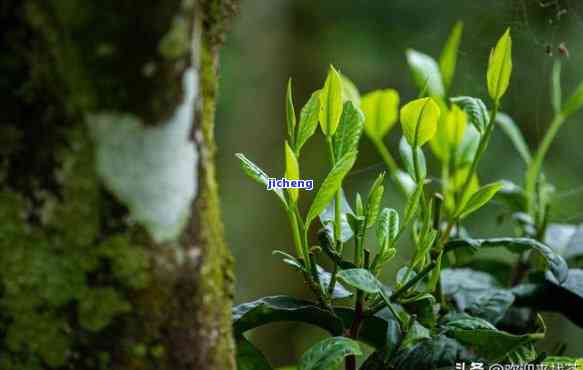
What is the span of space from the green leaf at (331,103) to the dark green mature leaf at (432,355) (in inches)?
8.6

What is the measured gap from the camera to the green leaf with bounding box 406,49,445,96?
95 cm

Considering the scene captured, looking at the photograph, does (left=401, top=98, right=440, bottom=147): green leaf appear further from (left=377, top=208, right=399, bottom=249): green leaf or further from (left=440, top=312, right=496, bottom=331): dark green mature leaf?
(left=440, top=312, right=496, bottom=331): dark green mature leaf

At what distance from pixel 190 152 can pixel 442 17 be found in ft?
7.34

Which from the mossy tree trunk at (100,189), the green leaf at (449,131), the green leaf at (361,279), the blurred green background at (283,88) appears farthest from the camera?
the blurred green background at (283,88)

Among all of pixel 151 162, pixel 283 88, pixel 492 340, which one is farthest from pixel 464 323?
pixel 283 88

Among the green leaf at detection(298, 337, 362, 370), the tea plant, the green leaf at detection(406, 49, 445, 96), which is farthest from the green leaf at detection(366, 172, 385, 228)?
the green leaf at detection(406, 49, 445, 96)

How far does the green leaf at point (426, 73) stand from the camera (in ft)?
3.10

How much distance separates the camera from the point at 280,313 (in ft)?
2.21

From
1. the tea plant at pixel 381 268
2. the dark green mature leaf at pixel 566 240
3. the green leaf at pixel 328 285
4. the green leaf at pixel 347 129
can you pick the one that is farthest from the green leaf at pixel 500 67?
the dark green mature leaf at pixel 566 240

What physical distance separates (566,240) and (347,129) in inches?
18.1

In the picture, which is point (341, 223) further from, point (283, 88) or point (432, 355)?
point (283, 88)

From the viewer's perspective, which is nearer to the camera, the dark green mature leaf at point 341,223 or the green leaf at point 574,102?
the dark green mature leaf at point 341,223

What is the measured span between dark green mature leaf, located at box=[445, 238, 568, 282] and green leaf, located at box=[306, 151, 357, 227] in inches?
5.5

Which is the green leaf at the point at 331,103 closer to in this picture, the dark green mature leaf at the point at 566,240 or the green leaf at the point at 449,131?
the green leaf at the point at 449,131
